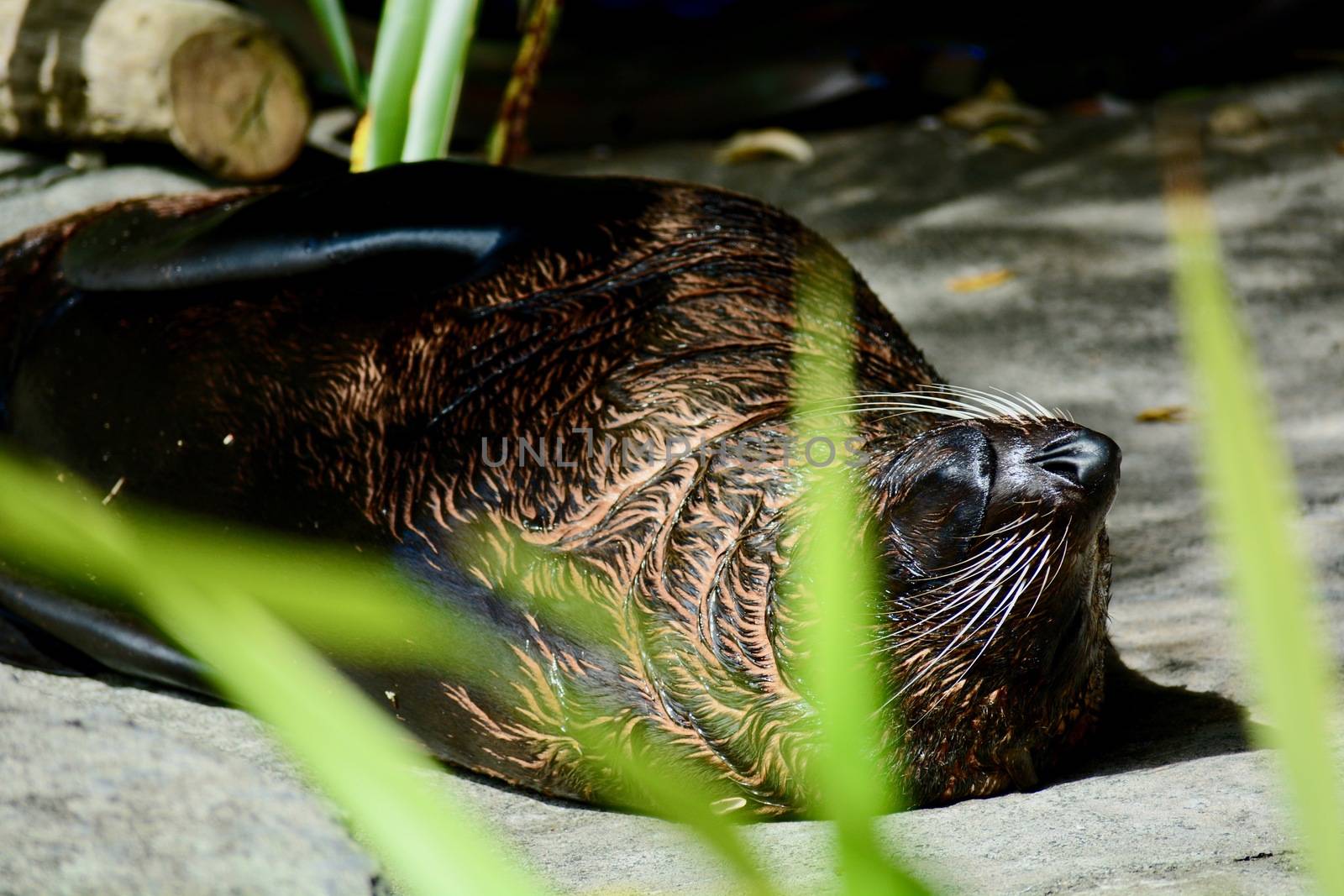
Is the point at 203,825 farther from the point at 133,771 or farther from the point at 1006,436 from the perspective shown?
the point at 1006,436

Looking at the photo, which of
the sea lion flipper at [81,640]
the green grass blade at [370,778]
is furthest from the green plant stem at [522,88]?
the green grass blade at [370,778]

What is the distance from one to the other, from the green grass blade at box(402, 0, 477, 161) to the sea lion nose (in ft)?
7.90

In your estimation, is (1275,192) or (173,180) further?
(1275,192)

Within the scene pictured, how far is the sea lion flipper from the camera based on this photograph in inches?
108

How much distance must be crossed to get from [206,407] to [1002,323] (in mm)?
2860

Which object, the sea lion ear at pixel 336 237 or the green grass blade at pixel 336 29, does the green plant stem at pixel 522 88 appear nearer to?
the green grass blade at pixel 336 29

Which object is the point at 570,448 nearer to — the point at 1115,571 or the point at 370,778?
the point at 1115,571

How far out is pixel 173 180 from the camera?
4.97 metres

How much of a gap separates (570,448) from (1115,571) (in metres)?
1.49

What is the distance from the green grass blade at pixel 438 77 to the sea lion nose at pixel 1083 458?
2.41 m

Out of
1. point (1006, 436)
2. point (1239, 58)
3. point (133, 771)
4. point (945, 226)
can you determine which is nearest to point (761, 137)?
point (945, 226)

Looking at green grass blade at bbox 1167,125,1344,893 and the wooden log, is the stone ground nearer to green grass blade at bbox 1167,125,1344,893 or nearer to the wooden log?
the wooden log

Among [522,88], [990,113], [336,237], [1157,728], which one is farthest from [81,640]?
[990,113]

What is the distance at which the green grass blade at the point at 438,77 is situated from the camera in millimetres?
3875
